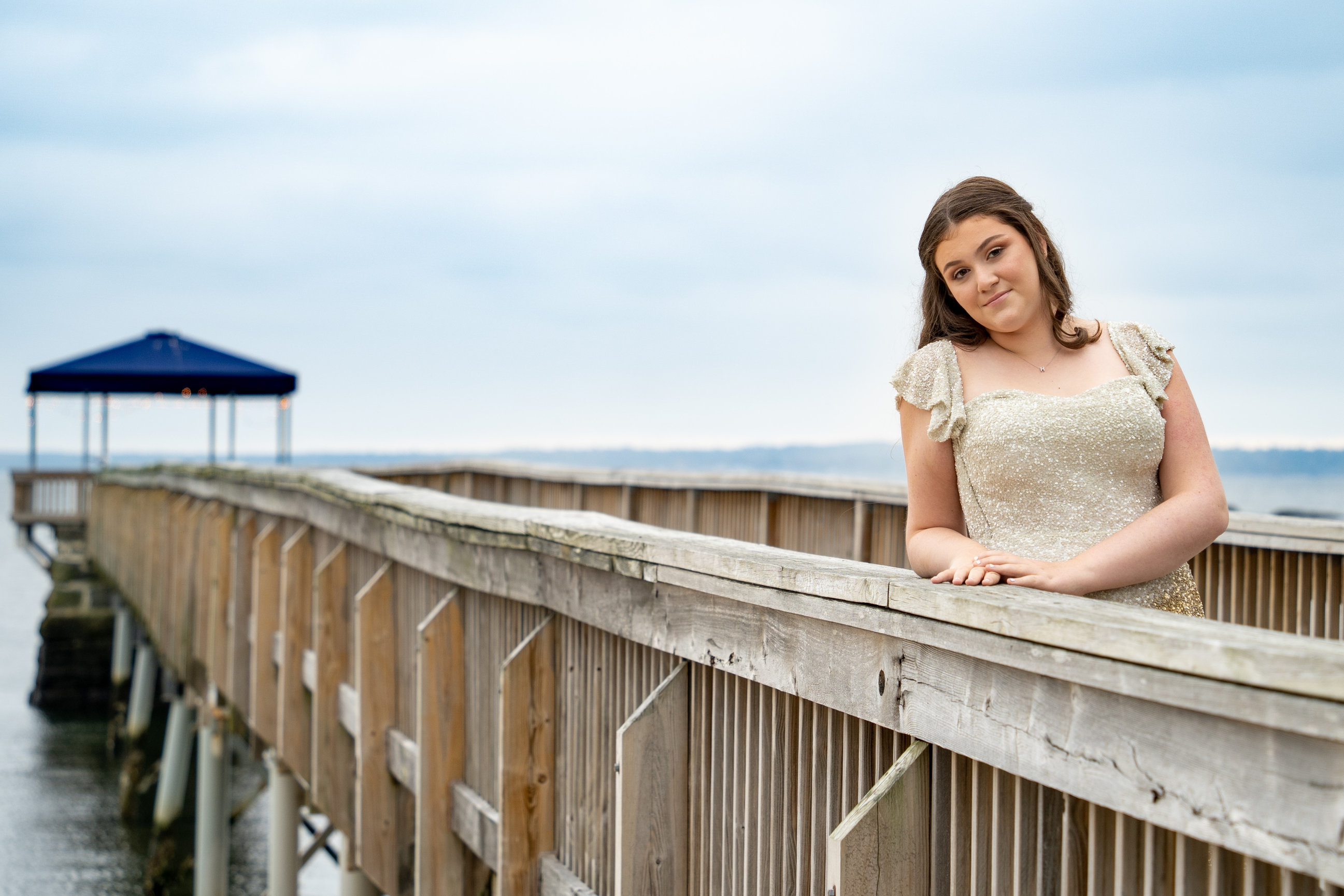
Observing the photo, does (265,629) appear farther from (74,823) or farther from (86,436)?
(86,436)

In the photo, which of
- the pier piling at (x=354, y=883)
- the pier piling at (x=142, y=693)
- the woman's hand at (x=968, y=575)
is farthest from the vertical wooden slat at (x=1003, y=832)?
the pier piling at (x=142, y=693)

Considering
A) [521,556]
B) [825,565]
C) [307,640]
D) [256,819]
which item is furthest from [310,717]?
[256,819]

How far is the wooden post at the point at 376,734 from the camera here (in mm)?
4684

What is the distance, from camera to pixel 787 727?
7.20 ft

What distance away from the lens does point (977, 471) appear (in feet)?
7.28

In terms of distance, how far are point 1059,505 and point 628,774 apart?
1.09m

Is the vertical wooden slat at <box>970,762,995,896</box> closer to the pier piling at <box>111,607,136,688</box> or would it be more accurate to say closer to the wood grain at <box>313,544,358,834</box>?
the wood grain at <box>313,544,358,834</box>

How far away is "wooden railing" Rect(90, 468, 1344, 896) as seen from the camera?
49.2 inches

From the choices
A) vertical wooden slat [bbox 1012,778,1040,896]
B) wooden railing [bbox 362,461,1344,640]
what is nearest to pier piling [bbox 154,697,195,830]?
wooden railing [bbox 362,461,1344,640]

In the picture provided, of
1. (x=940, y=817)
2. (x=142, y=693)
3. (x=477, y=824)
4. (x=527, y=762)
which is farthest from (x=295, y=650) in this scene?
(x=142, y=693)

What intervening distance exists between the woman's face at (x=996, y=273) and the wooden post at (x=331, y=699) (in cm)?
410

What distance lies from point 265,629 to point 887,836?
6.17 metres

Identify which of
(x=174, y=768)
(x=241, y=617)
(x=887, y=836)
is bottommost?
(x=174, y=768)

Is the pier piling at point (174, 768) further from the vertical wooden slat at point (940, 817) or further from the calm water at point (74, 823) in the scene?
the vertical wooden slat at point (940, 817)
